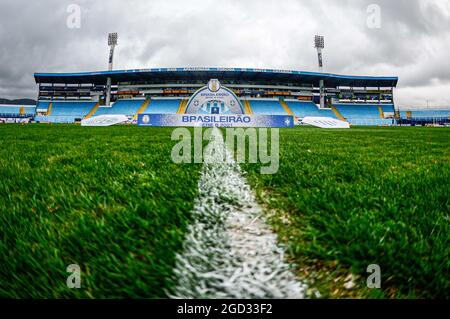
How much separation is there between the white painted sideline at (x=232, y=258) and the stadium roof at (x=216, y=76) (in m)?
37.2

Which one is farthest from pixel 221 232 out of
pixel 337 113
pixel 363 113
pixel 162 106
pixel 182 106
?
pixel 363 113

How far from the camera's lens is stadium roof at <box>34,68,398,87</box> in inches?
1446

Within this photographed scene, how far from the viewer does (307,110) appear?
3950 centimetres

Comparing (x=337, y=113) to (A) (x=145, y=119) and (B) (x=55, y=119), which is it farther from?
(B) (x=55, y=119)

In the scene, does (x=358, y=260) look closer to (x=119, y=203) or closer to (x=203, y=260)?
(x=203, y=260)

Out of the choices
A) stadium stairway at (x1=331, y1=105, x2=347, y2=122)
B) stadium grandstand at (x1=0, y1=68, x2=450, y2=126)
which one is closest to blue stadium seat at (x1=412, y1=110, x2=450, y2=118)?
stadium grandstand at (x1=0, y1=68, x2=450, y2=126)

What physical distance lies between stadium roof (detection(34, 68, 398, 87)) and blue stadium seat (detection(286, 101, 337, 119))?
408 cm

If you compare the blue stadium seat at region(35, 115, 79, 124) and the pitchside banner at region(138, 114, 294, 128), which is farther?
the blue stadium seat at region(35, 115, 79, 124)

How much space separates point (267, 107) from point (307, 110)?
22.3 feet

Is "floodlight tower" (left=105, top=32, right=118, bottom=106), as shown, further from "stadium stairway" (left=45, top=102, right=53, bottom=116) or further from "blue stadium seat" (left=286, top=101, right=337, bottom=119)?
"blue stadium seat" (left=286, top=101, right=337, bottom=119)
